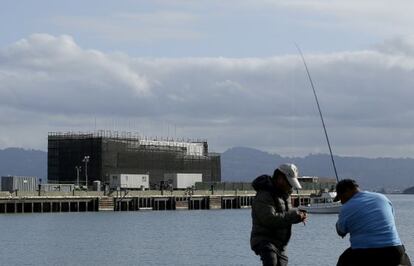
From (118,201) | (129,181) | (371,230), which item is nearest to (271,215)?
(371,230)

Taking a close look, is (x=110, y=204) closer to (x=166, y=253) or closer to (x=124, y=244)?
(x=124, y=244)

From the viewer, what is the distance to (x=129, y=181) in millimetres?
130750

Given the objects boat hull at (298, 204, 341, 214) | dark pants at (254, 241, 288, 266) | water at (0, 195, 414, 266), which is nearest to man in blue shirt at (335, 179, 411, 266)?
dark pants at (254, 241, 288, 266)

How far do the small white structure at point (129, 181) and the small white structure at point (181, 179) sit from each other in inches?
300

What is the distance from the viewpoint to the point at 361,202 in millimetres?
10586

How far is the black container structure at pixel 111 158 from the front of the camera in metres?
139

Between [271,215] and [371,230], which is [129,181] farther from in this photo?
[371,230]

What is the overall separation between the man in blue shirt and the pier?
3527 inches

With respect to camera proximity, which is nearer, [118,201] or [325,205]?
[325,205]

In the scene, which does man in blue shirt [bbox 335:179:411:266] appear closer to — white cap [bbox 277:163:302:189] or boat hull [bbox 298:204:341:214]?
white cap [bbox 277:163:302:189]

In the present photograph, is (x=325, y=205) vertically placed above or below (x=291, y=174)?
below

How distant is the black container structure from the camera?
456 feet

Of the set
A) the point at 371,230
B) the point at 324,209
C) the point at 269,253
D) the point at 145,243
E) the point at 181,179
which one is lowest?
the point at 145,243

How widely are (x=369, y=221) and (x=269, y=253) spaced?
1774 millimetres
